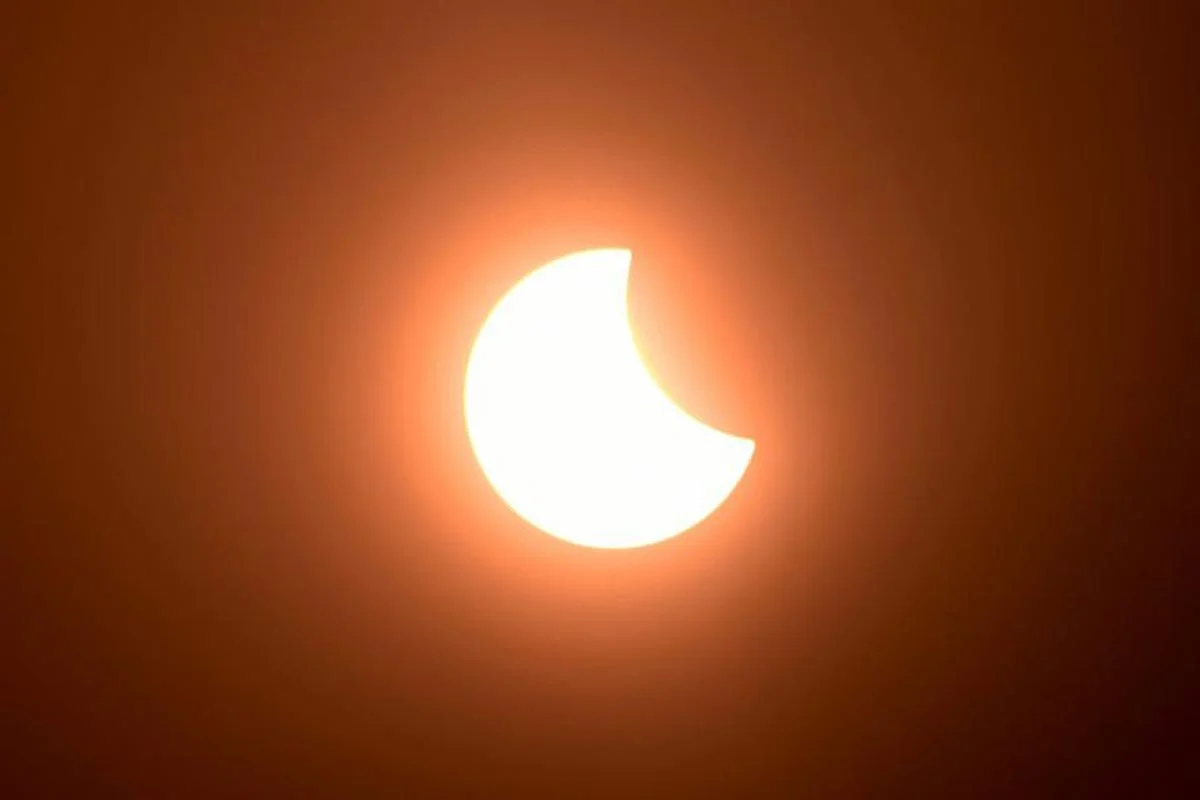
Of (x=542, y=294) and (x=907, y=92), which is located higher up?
(x=907, y=92)

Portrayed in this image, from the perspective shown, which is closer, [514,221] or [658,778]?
[514,221]

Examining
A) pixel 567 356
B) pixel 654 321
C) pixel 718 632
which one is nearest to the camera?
pixel 567 356

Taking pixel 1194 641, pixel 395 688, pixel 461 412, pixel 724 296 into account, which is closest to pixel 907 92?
pixel 724 296

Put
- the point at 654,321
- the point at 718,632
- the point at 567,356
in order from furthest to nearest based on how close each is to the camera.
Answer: the point at 718,632
the point at 654,321
the point at 567,356

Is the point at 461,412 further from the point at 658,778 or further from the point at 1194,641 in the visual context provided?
the point at 1194,641

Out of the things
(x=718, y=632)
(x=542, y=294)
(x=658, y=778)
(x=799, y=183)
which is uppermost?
(x=799, y=183)

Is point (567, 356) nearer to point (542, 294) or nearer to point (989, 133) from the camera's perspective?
point (542, 294)
